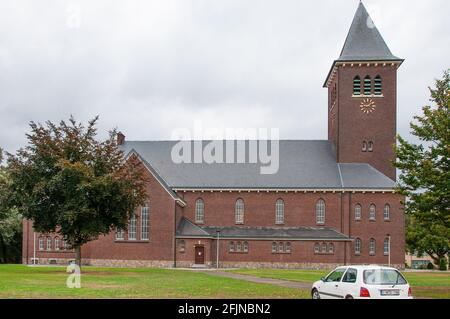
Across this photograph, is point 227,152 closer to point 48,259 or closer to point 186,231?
point 186,231

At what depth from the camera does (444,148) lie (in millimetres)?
28281

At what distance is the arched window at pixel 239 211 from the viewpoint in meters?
64.6

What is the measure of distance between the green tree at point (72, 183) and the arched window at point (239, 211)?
2293cm

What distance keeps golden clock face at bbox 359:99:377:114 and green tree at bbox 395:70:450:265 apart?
3463cm

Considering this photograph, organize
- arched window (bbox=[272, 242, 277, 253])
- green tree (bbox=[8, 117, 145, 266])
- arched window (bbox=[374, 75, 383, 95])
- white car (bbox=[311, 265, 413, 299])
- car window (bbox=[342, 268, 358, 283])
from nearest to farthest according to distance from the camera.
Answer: white car (bbox=[311, 265, 413, 299]) < car window (bbox=[342, 268, 358, 283]) < green tree (bbox=[8, 117, 145, 266]) < arched window (bbox=[272, 242, 277, 253]) < arched window (bbox=[374, 75, 383, 95])

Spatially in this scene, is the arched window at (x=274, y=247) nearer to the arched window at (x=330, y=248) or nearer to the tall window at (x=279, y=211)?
the tall window at (x=279, y=211)

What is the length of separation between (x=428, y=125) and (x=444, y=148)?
153 centimetres

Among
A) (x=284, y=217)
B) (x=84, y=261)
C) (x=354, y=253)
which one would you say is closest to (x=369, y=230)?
(x=354, y=253)

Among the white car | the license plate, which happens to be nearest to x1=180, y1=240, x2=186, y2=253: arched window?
the white car

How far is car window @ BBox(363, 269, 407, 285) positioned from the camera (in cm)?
1992

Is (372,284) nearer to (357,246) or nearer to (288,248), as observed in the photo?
(288,248)

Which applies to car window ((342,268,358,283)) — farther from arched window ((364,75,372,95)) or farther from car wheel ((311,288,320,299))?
arched window ((364,75,372,95))

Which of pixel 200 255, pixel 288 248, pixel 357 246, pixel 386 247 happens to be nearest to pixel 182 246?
pixel 200 255
